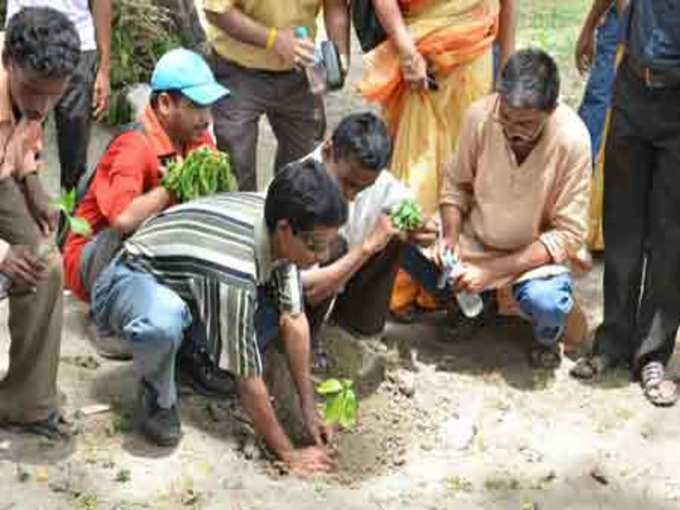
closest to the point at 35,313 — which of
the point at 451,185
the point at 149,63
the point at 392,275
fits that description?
the point at 392,275

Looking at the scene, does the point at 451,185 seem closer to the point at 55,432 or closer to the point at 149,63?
the point at 55,432

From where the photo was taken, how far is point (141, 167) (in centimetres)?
467

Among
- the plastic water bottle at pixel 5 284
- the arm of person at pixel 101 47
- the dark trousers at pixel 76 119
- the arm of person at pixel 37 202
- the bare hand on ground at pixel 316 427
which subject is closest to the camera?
the plastic water bottle at pixel 5 284

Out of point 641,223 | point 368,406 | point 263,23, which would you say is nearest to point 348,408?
point 368,406

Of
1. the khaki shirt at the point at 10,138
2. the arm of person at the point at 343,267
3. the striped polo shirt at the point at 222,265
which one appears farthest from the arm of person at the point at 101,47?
the arm of person at the point at 343,267

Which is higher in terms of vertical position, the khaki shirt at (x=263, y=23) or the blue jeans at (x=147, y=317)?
the khaki shirt at (x=263, y=23)

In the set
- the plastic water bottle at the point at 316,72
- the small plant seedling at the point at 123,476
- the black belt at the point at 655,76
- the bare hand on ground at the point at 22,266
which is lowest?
the small plant seedling at the point at 123,476

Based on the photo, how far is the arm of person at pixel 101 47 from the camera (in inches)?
212

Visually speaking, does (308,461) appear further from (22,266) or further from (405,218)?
(22,266)

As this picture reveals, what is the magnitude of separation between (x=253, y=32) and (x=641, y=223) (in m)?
1.73

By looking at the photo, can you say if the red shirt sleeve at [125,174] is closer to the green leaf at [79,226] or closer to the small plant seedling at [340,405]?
the green leaf at [79,226]

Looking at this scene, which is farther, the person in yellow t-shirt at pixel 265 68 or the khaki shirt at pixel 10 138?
the person in yellow t-shirt at pixel 265 68

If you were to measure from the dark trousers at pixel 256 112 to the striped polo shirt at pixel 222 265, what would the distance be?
917 mm

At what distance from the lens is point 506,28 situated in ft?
18.3
